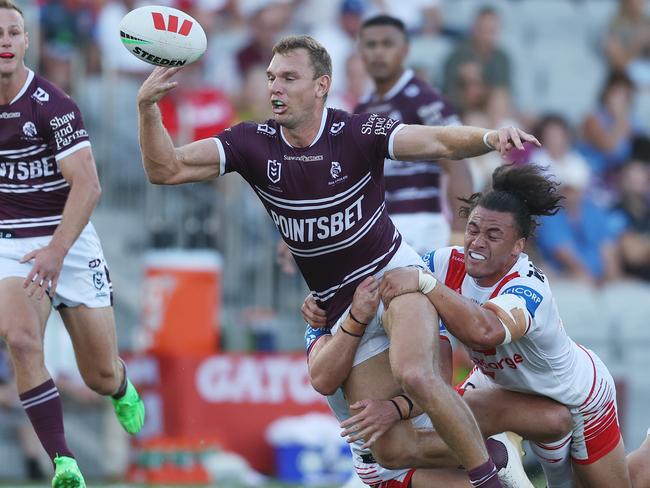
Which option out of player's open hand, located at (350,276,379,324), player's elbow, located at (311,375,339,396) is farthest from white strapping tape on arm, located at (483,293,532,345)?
player's elbow, located at (311,375,339,396)

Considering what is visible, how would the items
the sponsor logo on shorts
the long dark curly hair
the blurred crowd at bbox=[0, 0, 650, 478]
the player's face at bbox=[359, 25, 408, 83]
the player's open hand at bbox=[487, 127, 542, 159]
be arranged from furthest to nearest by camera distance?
the blurred crowd at bbox=[0, 0, 650, 478], the player's face at bbox=[359, 25, 408, 83], the sponsor logo on shorts, the long dark curly hair, the player's open hand at bbox=[487, 127, 542, 159]

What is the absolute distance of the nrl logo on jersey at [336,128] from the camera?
7.26 meters

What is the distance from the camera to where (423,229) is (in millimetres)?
9750

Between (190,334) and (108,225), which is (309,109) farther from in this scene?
(108,225)

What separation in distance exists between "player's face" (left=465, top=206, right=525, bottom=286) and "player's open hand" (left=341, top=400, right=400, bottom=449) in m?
0.89

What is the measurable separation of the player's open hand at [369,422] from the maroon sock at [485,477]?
1.71 feet

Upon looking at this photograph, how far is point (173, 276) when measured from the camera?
1269 cm

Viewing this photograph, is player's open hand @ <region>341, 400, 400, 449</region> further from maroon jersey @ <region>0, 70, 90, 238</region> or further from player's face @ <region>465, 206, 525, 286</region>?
maroon jersey @ <region>0, 70, 90, 238</region>

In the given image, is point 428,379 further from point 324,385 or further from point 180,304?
point 180,304

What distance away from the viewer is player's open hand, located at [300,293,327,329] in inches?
297

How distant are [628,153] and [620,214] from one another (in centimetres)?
105

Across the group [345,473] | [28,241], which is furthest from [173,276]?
[28,241]

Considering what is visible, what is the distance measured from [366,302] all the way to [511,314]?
76 centimetres

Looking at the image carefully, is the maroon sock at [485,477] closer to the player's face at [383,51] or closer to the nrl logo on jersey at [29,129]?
the nrl logo on jersey at [29,129]
